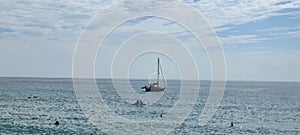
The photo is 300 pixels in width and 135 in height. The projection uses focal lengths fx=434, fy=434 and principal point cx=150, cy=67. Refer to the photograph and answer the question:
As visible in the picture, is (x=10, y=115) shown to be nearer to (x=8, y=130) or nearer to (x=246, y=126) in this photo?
(x=8, y=130)

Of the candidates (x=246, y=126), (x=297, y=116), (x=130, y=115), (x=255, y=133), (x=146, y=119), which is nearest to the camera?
(x=255, y=133)

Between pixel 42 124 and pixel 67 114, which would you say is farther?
pixel 67 114

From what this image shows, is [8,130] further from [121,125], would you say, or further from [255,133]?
[255,133]

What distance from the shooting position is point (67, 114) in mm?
82188

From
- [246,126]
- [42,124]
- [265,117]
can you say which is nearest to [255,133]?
[246,126]

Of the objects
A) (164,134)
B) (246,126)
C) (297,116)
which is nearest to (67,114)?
(164,134)

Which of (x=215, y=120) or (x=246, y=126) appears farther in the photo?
(x=215, y=120)

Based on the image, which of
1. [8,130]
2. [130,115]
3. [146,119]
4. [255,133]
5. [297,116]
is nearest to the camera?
[8,130]

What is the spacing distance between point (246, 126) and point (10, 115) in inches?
1644

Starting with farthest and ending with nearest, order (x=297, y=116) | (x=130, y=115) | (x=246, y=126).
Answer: (x=297, y=116) < (x=130, y=115) < (x=246, y=126)

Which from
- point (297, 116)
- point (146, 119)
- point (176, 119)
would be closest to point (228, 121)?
point (176, 119)

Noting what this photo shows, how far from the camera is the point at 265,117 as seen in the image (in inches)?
3462

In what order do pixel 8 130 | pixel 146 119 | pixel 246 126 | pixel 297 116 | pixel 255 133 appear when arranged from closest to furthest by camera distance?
pixel 8 130 < pixel 255 133 < pixel 246 126 < pixel 146 119 < pixel 297 116

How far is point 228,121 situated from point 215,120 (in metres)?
2.32
